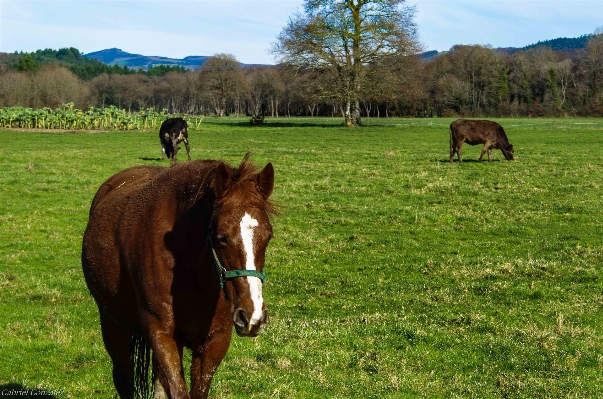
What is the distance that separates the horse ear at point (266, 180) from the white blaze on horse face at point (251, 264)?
1.20 feet

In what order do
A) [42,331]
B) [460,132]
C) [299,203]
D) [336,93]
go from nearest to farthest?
[42,331] → [299,203] → [460,132] → [336,93]

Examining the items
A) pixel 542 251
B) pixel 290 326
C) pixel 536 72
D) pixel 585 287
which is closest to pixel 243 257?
pixel 290 326

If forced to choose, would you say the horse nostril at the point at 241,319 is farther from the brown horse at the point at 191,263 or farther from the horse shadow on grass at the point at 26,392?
the horse shadow on grass at the point at 26,392

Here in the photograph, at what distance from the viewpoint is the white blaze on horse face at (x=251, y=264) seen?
11.6ft

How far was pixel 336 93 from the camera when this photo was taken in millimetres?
58844

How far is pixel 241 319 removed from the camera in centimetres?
355

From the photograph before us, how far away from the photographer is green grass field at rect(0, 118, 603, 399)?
655 cm

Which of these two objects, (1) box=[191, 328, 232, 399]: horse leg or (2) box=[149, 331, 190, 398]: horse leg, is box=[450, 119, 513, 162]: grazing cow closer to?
(1) box=[191, 328, 232, 399]: horse leg

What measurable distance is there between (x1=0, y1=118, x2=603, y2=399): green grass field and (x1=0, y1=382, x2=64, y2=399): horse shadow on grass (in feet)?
0.14

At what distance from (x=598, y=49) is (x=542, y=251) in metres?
116

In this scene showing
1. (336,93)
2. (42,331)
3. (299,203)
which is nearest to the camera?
(42,331)

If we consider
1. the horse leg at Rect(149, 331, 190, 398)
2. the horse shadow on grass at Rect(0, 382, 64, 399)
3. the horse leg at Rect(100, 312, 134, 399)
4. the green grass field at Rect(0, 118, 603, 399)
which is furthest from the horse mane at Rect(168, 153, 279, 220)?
the horse shadow on grass at Rect(0, 382, 64, 399)

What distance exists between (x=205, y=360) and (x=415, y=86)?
5988cm

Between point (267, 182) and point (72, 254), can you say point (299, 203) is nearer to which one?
point (72, 254)
